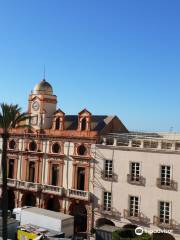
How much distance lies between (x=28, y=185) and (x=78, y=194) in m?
8.41

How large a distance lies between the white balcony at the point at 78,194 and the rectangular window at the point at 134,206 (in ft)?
18.8

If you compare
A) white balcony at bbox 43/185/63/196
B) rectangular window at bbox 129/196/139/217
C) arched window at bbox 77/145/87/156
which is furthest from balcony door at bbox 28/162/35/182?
rectangular window at bbox 129/196/139/217

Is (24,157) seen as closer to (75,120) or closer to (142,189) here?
(75,120)

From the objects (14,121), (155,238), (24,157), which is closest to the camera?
(14,121)

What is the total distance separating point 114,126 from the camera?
5397cm

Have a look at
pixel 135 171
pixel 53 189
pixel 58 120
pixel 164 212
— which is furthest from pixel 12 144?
pixel 164 212

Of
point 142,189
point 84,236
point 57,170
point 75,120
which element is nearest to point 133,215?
point 142,189

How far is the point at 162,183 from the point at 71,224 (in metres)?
11.4

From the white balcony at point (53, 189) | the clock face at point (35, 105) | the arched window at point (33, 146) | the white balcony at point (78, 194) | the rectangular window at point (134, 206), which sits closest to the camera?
the rectangular window at point (134, 206)

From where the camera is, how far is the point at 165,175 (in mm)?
44125

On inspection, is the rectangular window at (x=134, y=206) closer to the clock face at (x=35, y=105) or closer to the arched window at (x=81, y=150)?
the arched window at (x=81, y=150)

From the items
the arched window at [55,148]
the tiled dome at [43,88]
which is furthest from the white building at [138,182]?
the tiled dome at [43,88]

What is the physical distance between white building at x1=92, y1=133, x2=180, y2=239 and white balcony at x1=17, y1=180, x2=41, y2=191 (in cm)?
895

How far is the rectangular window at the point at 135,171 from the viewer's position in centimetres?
A: 4616
